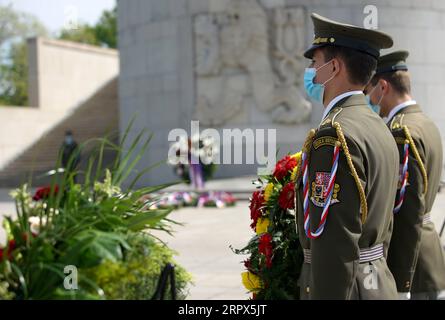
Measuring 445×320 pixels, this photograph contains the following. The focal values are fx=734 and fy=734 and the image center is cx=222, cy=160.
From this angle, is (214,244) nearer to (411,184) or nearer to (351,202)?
(411,184)

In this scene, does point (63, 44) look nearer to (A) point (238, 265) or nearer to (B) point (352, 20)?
(B) point (352, 20)

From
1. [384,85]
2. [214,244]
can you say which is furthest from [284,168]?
[214,244]

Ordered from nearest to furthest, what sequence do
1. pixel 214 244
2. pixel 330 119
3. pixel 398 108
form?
pixel 330 119 → pixel 398 108 → pixel 214 244

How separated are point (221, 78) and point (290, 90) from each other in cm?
192

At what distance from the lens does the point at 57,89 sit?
103 feet

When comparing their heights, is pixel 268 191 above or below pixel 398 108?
below

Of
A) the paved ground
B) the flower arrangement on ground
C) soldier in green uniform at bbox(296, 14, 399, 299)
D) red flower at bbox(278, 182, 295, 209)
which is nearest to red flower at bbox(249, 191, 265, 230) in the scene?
the flower arrangement on ground

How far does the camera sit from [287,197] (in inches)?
140

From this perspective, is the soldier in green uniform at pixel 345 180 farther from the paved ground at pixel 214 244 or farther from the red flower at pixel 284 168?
the paved ground at pixel 214 244

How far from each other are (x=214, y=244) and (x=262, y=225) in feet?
21.6

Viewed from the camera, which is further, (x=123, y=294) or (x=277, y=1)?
(x=277, y=1)

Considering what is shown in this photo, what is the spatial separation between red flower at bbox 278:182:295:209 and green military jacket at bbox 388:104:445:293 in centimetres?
60

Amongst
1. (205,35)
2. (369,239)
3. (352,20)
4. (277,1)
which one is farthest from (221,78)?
(369,239)

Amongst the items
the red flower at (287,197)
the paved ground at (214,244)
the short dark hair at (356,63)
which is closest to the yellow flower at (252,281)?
the red flower at (287,197)
